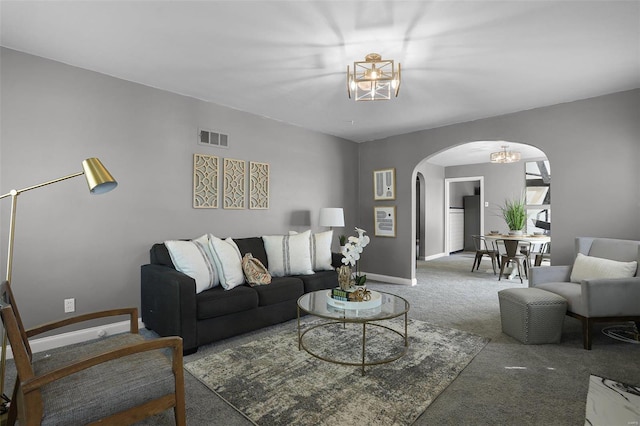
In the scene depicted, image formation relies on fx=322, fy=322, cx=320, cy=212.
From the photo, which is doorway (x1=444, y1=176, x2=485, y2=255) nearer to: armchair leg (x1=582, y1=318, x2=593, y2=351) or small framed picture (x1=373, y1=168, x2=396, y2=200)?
small framed picture (x1=373, y1=168, x2=396, y2=200)

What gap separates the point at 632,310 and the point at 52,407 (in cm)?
401

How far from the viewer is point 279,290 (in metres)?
3.34

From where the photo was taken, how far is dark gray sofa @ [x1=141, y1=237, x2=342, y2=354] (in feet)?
8.72

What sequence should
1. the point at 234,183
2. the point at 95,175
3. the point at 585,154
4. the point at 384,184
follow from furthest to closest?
1. the point at 384,184
2. the point at 234,183
3. the point at 585,154
4. the point at 95,175

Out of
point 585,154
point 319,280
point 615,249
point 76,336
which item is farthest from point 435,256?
point 76,336

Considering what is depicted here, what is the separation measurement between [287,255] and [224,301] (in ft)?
3.70

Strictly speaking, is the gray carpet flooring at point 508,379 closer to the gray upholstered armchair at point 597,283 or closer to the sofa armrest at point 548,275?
the gray upholstered armchair at point 597,283

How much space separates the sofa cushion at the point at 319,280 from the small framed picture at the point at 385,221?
190cm

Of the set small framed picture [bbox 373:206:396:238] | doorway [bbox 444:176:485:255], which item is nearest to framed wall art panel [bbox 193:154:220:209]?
small framed picture [bbox 373:206:396:238]

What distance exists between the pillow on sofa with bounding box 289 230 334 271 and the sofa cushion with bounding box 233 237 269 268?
60 cm

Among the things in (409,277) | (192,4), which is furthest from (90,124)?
(409,277)

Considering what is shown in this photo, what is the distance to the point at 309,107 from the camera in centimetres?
412

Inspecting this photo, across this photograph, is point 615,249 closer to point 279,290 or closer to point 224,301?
point 279,290

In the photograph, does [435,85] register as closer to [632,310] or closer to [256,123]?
[256,123]
